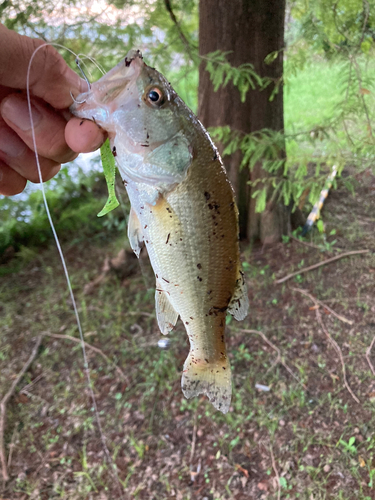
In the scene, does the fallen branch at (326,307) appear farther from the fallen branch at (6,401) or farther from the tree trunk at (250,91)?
the fallen branch at (6,401)

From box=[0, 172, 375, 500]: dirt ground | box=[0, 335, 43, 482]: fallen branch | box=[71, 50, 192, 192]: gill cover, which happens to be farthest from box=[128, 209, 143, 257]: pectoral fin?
box=[0, 335, 43, 482]: fallen branch

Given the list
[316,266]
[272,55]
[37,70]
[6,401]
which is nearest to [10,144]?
[37,70]

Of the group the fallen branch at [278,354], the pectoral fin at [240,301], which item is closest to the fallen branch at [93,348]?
the fallen branch at [278,354]

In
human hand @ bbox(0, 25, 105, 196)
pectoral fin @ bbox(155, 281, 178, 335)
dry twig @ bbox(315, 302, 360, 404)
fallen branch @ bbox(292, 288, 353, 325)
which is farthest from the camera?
fallen branch @ bbox(292, 288, 353, 325)

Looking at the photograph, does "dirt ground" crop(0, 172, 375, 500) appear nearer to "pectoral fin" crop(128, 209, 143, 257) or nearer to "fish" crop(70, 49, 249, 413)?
"fish" crop(70, 49, 249, 413)

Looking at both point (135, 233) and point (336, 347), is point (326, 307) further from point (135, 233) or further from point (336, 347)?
point (135, 233)
